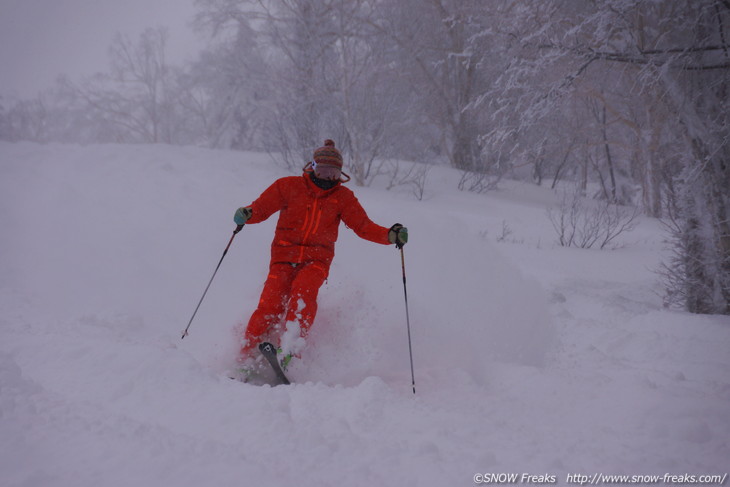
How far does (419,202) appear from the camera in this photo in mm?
9234

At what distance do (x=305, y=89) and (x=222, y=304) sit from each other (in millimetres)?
8223

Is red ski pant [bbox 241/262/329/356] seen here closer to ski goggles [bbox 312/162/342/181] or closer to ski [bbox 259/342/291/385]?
ski [bbox 259/342/291/385]

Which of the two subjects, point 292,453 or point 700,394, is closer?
point 292,453

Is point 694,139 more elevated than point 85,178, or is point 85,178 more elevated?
point 694,139

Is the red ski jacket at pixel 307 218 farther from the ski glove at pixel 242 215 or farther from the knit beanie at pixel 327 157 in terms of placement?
the knit beanie at pixel 327 157

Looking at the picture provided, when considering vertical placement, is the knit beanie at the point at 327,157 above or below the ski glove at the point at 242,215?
above

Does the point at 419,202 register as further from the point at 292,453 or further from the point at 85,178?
the point at 292,453

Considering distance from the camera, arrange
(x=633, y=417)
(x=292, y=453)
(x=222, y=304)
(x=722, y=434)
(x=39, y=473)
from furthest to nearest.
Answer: (x=222, y=304), (x=633, y=417), (x=722, y=434), (x=292, y=453), (x=39, y=473)

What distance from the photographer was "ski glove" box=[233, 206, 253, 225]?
3215 mm

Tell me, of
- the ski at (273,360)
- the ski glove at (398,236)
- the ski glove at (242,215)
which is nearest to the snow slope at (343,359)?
the ski at (273,360)

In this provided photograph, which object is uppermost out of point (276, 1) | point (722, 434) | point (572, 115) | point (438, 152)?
point (276, 1)

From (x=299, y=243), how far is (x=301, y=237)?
0.05 m

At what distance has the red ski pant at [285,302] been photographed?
2922 mm

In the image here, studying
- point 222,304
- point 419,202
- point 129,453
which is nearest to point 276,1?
point 419,202
